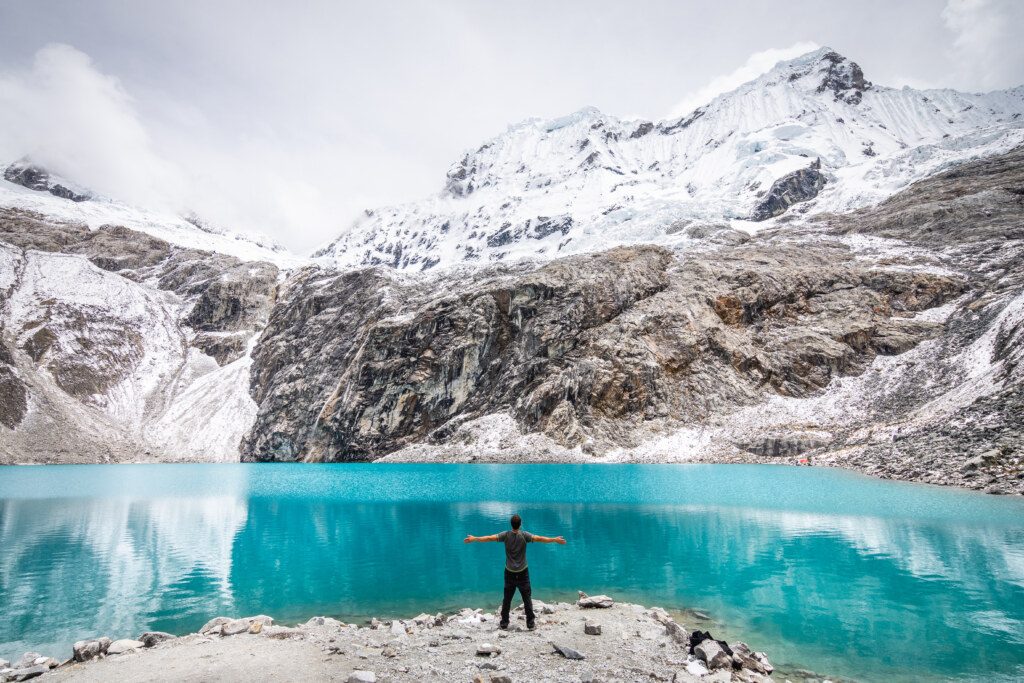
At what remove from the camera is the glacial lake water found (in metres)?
13.8

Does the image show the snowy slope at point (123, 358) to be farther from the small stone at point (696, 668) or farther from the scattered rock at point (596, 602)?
the small stone at point (696, 668)

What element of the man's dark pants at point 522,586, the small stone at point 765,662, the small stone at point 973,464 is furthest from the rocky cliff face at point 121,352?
the small stone at point 973,464

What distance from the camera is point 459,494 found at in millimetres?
42250

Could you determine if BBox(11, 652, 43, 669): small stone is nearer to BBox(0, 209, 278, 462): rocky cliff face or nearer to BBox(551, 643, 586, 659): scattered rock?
BBox(551, 643, 586, 659): scattered rock

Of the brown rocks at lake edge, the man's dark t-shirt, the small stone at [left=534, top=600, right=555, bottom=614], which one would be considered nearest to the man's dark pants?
the man's dark t-shirt

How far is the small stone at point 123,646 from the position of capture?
12.2m

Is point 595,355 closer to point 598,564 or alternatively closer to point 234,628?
point 598,564

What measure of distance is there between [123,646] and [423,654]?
691 cm

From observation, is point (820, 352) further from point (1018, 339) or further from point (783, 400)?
point (1018, 339)

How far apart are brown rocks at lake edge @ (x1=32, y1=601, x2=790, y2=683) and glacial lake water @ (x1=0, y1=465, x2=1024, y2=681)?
82.5 inches

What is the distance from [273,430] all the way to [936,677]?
333 ft

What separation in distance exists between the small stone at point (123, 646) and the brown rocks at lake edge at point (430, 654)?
0.13ft

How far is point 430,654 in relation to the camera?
11383 millimetres

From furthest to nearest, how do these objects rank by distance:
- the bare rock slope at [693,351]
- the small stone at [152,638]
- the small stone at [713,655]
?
the bare rock slope at [693,351] < the small stone at [152,638] < the small stone at [713,655]
